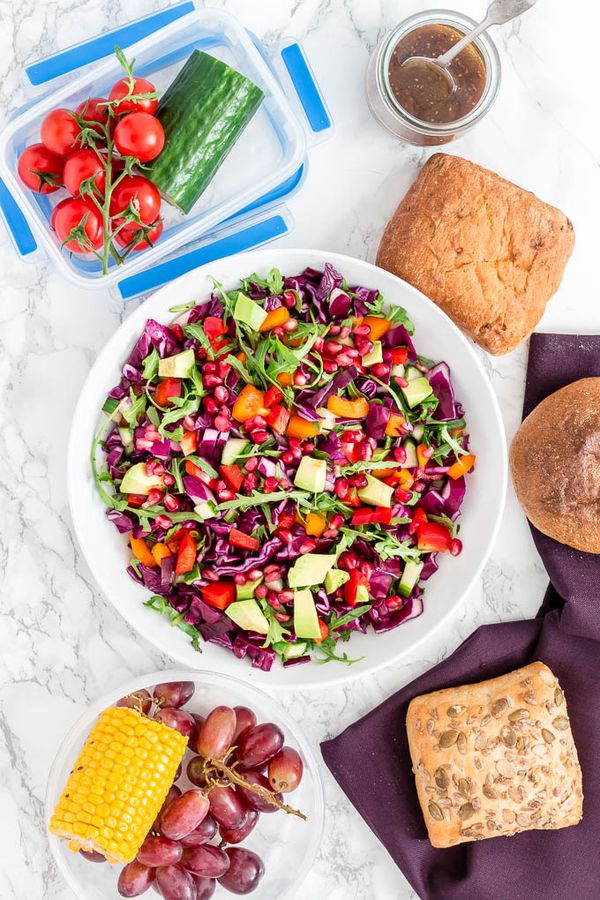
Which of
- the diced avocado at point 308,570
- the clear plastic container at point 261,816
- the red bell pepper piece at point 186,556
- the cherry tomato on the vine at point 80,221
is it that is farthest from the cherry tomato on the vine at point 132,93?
the clear plastic container at point 261,816

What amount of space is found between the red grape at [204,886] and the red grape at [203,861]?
0.04 metres

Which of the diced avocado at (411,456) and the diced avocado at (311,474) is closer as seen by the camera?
the diced avocado at (311,474)

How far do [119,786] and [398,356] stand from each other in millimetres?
1553

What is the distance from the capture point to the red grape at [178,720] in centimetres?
255

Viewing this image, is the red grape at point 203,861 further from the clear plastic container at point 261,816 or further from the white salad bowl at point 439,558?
the white salad bowl at point 439,558

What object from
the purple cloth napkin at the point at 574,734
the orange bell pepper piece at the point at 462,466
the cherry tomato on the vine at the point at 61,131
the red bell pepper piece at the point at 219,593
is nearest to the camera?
the cherry tomato on the vine at the point at 61,131

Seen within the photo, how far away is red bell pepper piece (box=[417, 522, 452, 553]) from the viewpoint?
2.62 meters

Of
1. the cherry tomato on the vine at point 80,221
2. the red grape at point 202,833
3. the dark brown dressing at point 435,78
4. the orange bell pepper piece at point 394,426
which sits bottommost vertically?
the red grape at point 202,833

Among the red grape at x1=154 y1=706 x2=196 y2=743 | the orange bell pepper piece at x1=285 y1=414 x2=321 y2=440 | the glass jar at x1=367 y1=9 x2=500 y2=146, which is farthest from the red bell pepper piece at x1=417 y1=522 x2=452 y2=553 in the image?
the glass jar at x1=367 y1=9 x2=500 y2=146

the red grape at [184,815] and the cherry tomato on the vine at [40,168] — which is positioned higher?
the cherry tomato on the vine at [40,168]

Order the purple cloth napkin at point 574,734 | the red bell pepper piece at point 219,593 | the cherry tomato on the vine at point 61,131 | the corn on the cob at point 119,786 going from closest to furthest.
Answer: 1. the corn on the cob at point 119,786
2. the cherry tomato on the vine at point 61,131
3. the red bell pepper piece at point 219,593
4. the purple cloth napkin at point 574,734

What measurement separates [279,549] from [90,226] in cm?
116

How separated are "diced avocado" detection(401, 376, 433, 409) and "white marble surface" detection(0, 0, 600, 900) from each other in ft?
1.25

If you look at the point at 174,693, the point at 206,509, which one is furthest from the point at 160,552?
the point at 174,693
